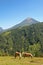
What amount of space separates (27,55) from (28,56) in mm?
320

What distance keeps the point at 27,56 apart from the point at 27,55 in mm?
258

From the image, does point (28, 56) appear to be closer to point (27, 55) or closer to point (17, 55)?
point (27, 55)

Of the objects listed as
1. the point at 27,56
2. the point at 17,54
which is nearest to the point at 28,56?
the point at 27,56

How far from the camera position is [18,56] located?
38.6 m

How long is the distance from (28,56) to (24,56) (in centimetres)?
132

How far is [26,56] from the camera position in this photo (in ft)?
129

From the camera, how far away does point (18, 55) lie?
3856 cm

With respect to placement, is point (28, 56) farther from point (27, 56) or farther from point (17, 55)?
point (17, 55)

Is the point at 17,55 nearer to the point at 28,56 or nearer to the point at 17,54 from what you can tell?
the point at 17,54

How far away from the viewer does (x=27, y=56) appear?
39.7m

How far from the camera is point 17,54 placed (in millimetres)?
38750

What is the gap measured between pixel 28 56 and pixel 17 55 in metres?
2.73

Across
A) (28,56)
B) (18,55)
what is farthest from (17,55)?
(28,56)

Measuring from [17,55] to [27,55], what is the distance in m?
2.52
